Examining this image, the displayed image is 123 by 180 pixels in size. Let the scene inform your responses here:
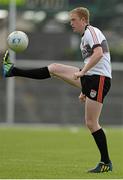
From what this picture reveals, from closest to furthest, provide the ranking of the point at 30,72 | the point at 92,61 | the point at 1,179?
the point at 1,179, the point at 92,61, the point at 30,72

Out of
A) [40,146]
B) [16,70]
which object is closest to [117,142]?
[40,146]

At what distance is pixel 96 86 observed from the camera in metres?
11.0

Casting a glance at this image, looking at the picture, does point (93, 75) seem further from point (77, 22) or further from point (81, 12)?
point (81, 12)

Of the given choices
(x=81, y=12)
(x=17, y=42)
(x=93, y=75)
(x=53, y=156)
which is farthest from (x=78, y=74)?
(x=53, y=156)

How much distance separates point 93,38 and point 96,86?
0.65 metres

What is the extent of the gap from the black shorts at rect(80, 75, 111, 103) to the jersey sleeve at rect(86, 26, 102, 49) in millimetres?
451

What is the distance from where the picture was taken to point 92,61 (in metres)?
10.7

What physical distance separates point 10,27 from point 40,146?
11282 millimetres

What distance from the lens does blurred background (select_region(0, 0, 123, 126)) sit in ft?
90.7

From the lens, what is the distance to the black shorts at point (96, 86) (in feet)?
36.0

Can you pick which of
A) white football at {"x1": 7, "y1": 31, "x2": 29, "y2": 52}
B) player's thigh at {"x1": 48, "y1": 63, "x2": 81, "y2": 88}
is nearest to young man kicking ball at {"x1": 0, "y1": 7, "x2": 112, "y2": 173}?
player's thigh at {"x1": 48, "y1": 63, "x2": 81, "y2": 88}

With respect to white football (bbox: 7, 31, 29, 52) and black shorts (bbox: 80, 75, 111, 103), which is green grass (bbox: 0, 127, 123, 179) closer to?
black shorts (bbox: 80, 75, 111, 103)

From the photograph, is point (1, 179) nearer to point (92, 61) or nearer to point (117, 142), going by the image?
point (92, 61)

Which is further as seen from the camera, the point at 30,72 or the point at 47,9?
the point at 47,9
